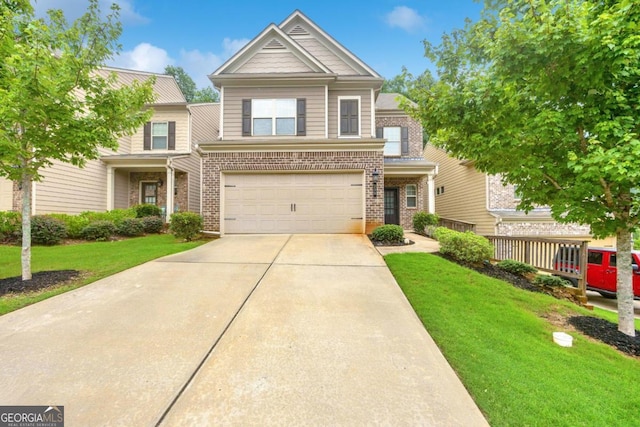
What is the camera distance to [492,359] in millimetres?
2959

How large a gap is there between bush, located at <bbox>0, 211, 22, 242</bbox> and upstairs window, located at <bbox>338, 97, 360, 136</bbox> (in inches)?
449

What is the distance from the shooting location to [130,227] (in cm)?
1138

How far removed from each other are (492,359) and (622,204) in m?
2.91

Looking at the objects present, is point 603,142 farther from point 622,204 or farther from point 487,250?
point 487,250

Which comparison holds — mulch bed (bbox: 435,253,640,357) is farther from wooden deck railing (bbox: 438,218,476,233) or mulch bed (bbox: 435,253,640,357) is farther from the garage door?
wooden deck railing (bbox: 438,218,476,233)

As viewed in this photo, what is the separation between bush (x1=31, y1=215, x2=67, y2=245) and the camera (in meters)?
9.07

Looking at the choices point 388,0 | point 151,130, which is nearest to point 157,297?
point 151,130

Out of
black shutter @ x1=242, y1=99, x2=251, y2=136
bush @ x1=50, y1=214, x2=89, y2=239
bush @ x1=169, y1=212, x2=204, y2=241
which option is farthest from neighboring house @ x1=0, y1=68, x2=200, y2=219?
bush @ x1=169, y1=212, x2=204, y2=241

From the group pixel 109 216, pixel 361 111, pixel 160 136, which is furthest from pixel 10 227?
pixel 361 111

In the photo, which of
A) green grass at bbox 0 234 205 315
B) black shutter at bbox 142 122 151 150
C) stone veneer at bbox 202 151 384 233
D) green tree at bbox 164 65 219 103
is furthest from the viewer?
green tree at bbox 164 65 219 103

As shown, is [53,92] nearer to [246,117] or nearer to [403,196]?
[246,117]

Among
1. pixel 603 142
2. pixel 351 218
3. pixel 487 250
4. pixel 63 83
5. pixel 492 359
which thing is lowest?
pixel 492 359

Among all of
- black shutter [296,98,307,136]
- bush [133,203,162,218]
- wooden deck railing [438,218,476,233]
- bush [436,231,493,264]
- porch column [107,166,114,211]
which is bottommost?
bush [436,231,493,264]

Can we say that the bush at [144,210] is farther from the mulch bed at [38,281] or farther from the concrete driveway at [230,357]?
the concrete driveway at [230,357]
